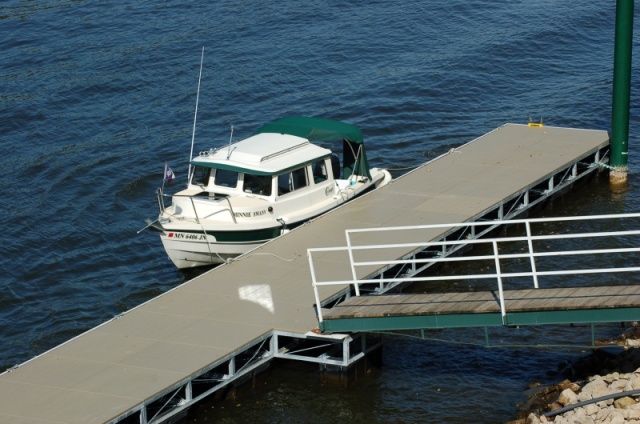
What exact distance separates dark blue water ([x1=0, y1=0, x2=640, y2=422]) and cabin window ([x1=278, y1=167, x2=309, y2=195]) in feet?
10.2

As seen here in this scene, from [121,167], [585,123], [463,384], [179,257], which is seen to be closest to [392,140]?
[585,123]

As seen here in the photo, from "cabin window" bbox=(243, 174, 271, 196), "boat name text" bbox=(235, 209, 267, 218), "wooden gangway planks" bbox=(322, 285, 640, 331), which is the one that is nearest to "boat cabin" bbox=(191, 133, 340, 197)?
"cabin window" bbox=(243, 174, 271, 196)

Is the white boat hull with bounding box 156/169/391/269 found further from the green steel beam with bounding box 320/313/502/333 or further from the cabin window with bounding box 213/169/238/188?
the green steel beam with bounding box 320/313/502/333

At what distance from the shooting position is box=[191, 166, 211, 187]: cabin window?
2748 centimetres

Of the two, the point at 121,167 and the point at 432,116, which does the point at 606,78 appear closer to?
the point at 432,116

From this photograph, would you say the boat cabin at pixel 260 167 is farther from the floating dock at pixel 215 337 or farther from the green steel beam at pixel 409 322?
the green steel beam at pixel 409 322

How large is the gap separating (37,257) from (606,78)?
2164cm

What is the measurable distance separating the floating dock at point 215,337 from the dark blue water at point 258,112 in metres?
1.04

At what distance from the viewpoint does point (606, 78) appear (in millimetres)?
40312

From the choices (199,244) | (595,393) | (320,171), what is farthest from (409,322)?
(320,171)

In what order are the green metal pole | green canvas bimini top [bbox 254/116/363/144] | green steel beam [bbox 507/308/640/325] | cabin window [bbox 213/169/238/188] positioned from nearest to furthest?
green steel beam [bbox 507/308/640/325] < cabin window [bbox 213/169/238/188] < green canvas bimini top [bbox 254/116/363/144] < the green metal pole

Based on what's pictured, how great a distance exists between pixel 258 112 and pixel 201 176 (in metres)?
11.3

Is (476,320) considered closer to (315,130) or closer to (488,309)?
(488,309)

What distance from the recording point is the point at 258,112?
127ft
